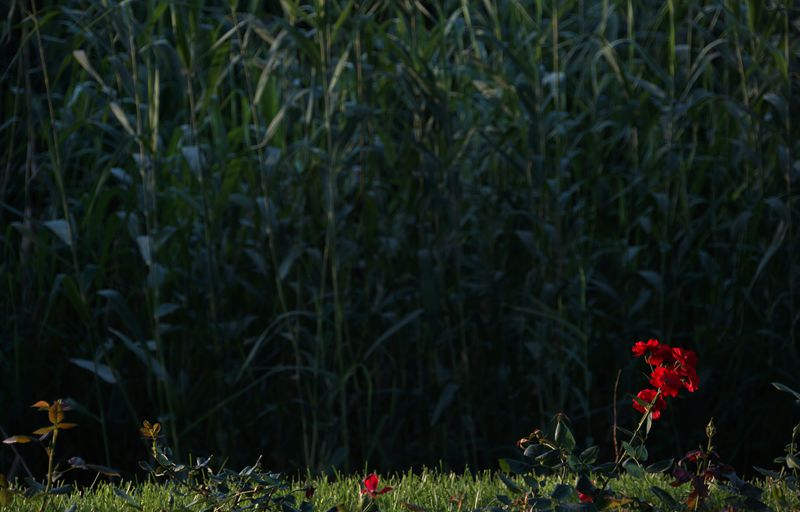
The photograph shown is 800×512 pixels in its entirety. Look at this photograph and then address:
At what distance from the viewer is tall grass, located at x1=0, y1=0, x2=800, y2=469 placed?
10.3 ft

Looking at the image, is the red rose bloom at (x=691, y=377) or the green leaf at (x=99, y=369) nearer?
the red rose bloom at (x=691, y=377)

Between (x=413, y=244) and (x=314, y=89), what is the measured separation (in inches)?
23.5

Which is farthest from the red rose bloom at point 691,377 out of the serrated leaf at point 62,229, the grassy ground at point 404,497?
A: the serrated leaf at point 62,229

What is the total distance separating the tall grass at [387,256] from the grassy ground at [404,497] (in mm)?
622

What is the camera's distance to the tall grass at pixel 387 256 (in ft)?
10.3

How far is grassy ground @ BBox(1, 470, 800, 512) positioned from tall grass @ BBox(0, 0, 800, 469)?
2.04 feet

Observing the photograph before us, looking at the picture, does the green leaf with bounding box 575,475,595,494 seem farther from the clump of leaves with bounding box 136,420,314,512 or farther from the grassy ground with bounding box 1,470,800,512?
the clump of leaves with bounding box 136,420,314,512

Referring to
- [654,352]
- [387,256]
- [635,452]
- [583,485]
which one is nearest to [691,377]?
[654,352]

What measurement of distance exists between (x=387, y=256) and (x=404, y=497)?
1122 millimetres

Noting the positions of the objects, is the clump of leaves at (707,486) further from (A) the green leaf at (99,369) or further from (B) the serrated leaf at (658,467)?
(A) the green leaf at (99,369)

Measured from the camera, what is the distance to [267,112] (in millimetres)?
3643

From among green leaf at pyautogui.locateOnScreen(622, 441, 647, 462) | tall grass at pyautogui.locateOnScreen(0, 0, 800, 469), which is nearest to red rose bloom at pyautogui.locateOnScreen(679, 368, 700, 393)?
green leaf at pyautogui.locateOnScreen(622, 441, 647, 462)

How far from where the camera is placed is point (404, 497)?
7.58 feet

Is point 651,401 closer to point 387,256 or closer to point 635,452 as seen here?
point 635,452
